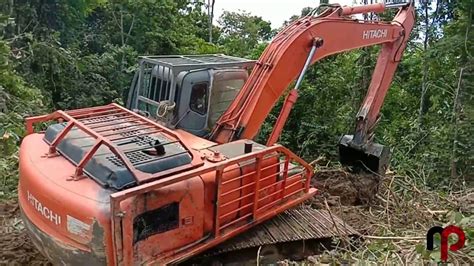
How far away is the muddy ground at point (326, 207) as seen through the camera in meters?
5.84

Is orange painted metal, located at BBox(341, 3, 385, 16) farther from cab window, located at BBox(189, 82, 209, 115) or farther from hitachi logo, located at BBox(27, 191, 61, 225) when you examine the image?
hitachi logo, located at BBox(27, 191, 61, 225)

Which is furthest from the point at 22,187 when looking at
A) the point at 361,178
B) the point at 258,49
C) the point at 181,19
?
the point at 181,19

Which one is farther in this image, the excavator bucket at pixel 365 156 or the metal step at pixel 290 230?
the excavator bucket at pixel 365 156

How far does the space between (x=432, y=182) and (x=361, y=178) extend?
12.4 feet

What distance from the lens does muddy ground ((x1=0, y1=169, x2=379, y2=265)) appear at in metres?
5.84

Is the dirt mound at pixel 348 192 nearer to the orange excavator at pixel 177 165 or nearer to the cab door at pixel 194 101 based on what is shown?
the orange excavator at pixel 177 165

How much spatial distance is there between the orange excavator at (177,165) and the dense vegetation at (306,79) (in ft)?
8.93

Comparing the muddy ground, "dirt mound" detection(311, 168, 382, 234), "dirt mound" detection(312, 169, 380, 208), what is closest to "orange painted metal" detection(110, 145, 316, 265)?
the muddy ground

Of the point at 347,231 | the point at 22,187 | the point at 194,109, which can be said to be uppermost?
the point at 194,109

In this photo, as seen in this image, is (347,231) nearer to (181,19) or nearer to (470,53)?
(470,53)

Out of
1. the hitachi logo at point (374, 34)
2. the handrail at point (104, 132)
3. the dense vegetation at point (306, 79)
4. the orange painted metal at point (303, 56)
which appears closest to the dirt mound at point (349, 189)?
the orange painted metal at point (303, 56)

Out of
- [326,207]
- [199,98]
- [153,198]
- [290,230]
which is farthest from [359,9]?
[153,198]

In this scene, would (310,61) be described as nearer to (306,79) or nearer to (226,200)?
(226,200)

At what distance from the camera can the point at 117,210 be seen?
14.0ft
